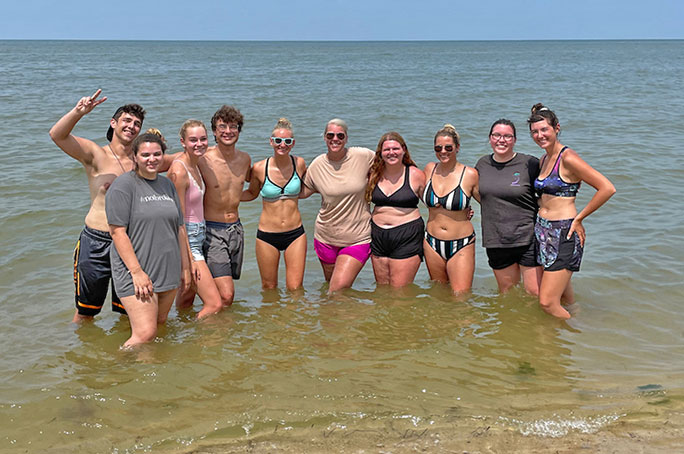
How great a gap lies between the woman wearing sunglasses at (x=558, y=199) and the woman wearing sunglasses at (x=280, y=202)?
2.52m

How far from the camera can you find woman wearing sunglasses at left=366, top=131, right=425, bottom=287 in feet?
21.6

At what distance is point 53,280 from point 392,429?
595cm

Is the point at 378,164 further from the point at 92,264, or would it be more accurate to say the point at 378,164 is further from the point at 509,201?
the point at 92,264

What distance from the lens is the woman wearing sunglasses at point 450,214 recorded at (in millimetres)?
6391

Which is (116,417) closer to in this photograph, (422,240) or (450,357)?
(450,357)

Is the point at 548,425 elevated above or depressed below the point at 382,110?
below

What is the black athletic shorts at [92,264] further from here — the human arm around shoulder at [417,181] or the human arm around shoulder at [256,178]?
the human arm around shoulder at [417,181]

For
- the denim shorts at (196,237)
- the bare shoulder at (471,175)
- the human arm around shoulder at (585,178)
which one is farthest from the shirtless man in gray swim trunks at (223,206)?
the human arm around shoulder at (585,178)

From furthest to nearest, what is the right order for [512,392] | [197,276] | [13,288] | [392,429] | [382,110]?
1. [382,110]
2. [13,288]
3. [197,276]
4. [512,392]
5. [392,429]

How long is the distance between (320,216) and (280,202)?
1.61 feet

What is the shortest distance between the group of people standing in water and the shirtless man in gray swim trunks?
0.04 ft

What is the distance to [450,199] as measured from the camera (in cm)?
643

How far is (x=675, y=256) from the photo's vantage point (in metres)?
8.88

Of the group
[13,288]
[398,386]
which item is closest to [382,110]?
[13,288]
